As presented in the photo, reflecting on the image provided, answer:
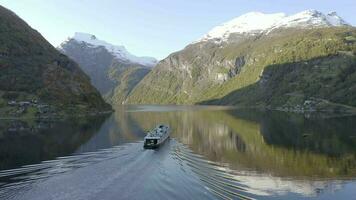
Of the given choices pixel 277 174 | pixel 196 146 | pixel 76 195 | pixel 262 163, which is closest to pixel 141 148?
pixel 196 146

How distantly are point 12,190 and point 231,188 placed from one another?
30.8 meters

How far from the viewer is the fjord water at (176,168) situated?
Result: 55.6 metres

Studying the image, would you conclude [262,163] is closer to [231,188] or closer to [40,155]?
[231,188]

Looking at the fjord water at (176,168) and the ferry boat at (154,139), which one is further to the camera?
the ferry boat at (154,139)

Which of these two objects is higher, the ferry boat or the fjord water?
the ferry boat

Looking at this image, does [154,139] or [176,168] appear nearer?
[176,168]

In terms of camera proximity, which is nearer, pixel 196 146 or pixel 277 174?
pixel 277 174

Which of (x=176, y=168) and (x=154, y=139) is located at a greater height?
(x=154, y=139)

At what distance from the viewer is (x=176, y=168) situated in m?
74.9

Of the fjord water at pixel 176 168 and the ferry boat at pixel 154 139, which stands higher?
the ferry boat at pixel 154 139

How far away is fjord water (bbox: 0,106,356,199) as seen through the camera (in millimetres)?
55625

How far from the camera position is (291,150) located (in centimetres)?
10325

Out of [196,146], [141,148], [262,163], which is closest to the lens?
[262,163]

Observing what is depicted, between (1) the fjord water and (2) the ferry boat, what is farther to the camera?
(2) the ferry boat
